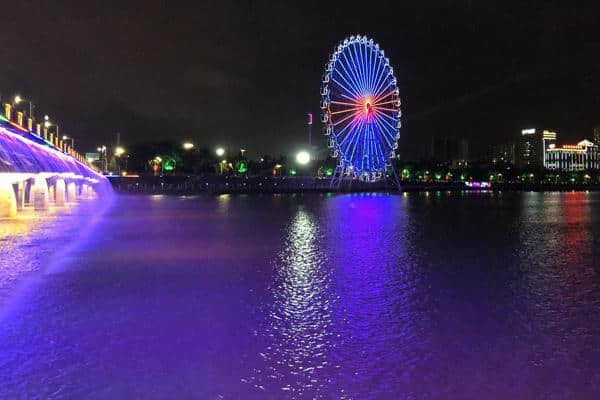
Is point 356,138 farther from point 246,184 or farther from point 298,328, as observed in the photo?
point 298,328

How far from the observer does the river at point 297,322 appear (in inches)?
242

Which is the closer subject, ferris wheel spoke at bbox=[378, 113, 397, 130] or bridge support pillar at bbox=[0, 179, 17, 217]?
bridge support pillar at bbox=[0, 179, 17, 217]

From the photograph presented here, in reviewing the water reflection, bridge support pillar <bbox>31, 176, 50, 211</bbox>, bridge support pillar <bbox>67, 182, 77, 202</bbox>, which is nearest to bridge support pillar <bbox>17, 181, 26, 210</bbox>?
bridge support pillar <bbox>31, 176, 50, 211</bbox>

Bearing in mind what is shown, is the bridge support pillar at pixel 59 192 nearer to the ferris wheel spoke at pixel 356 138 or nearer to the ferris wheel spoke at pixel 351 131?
the ferris wheel spoke at pixel 351 131

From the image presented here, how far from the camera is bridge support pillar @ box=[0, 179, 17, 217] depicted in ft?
91.1

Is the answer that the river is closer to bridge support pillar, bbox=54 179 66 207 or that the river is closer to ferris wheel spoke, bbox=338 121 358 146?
bridge support pillar, bbox=54 179 66 207

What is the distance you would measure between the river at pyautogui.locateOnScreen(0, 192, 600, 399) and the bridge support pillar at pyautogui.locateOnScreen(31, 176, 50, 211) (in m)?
20.9

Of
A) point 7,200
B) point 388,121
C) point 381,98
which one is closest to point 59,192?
point 7,200

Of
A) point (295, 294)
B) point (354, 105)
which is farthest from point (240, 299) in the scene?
point (354, 105)

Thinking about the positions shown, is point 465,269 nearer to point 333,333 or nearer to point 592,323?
point 592,323

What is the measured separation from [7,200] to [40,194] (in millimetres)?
12637

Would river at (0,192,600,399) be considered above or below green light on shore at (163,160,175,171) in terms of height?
below

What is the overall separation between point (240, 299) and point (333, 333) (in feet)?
8.91

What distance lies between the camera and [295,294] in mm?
10859
